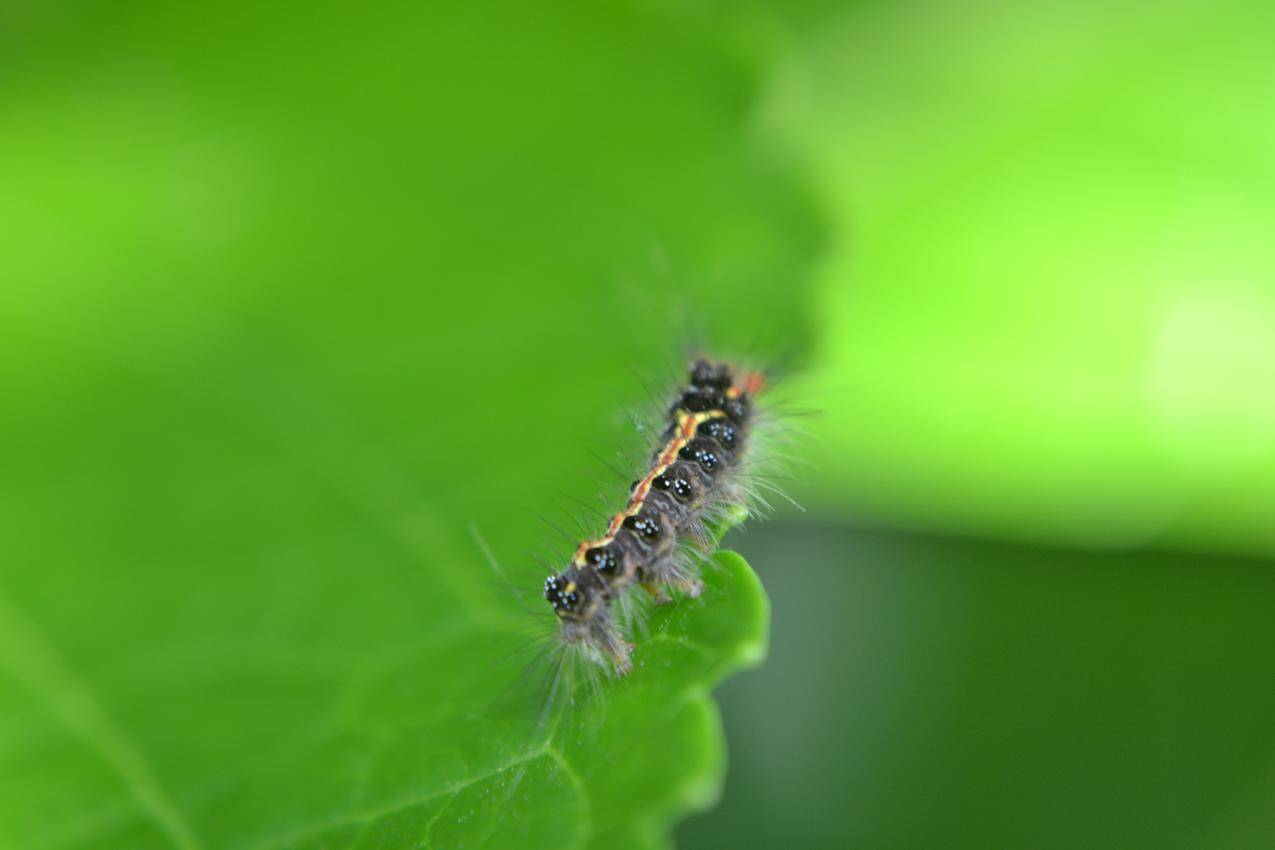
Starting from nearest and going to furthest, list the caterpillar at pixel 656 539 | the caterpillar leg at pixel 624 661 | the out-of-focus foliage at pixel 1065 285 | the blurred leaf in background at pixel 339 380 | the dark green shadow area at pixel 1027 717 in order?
the blurred leaf in background at pixel 339 380
the caterpillar leg at pixel 624 661
the caterpillar at pixel 656 539
the out-of-focus foliage at pixel 1065 285
the dark green shadow area at pixel 1027 717

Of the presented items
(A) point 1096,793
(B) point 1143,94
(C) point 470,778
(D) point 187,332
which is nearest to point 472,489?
(C) point 470,778

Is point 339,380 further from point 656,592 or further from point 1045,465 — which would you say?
point 1045,465

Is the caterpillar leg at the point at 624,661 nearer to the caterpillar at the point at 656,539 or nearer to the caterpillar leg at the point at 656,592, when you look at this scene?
the caterpillar at the point at 656,539

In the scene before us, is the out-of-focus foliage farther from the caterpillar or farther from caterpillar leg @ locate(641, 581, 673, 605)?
caterpillar leg @ locate(641, 581, 673, 605)

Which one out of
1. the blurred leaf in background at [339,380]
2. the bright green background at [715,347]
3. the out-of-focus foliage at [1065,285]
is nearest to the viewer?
the blurred leaf in background at [339,380]

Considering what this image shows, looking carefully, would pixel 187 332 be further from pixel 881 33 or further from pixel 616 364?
pixel 881 33

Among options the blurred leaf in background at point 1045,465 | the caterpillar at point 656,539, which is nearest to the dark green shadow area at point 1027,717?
the blurred leaf in background at point 1045,465

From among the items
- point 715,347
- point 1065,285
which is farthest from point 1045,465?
point 715,347
